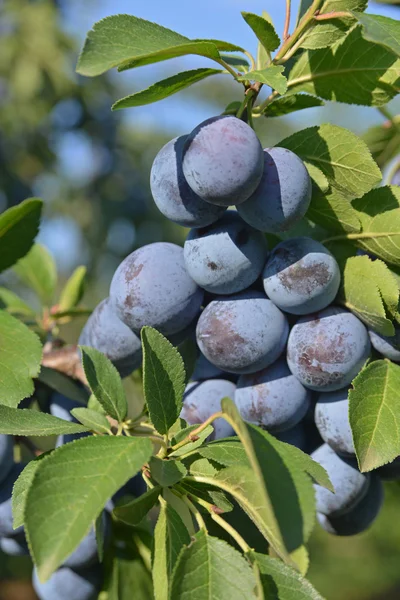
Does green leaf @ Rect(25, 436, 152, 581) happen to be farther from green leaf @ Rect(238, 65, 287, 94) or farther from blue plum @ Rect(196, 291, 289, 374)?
green leaf @ Rect(238, 65, 287, 94)

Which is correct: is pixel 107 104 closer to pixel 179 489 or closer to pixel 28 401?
pixel 28 401

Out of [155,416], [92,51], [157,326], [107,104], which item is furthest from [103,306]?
[107,104]

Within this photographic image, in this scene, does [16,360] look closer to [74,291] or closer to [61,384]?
[61,384]

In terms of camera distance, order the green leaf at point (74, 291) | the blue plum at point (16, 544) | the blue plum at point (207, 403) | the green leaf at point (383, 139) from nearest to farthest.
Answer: the blue plum at point (207, 403) < the blue plum at point (16, 544) < the green leaf at point (383, 139) < the green leaf at point (74, 291)

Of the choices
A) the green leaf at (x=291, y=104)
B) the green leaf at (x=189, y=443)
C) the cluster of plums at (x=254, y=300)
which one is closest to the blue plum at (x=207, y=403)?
the cluster of plums at (x=254, y=300)

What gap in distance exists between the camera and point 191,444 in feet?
2.01

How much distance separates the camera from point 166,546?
586 mm

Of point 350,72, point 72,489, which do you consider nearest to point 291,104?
point 350,72

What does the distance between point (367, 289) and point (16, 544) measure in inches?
22.8

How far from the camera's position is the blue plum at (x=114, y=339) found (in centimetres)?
79

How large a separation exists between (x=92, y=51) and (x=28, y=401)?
0.51m

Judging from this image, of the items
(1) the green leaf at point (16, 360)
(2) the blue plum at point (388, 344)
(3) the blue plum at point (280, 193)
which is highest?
(3) the blue plum at point (280, 193)

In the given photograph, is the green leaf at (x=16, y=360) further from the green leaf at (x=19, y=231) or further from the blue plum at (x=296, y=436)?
the blue plum at (x=296, y=436)

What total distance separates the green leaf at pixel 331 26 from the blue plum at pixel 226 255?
0.20 meters
